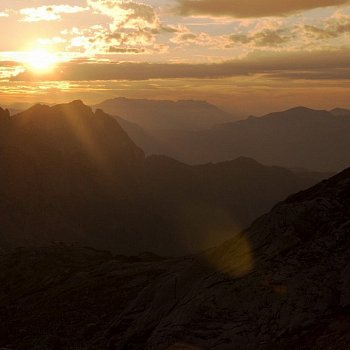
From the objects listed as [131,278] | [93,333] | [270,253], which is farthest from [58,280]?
[270,253]

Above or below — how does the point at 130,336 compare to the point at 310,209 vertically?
below

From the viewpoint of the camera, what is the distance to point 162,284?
35.5 metres

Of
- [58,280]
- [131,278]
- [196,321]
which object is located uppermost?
[196,321]

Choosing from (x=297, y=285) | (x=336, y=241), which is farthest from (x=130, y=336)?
(x=336, y=241)

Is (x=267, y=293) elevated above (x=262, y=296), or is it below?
above

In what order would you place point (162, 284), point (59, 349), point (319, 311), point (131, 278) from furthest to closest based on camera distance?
point (131, 278) < point (59, 349) < point (162, 284) < point (319, 311)

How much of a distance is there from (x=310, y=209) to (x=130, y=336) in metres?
14.7

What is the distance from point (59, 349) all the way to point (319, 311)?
2517cm

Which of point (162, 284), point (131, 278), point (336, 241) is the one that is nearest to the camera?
point (336, 241)

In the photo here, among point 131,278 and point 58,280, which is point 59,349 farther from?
point 58,280

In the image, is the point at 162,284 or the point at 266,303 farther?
the point at 162,284

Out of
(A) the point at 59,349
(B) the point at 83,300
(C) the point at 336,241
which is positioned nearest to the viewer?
(C) the point at 336,241

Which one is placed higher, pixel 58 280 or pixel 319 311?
pixel 319 311

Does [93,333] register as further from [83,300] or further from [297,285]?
[297,285]
